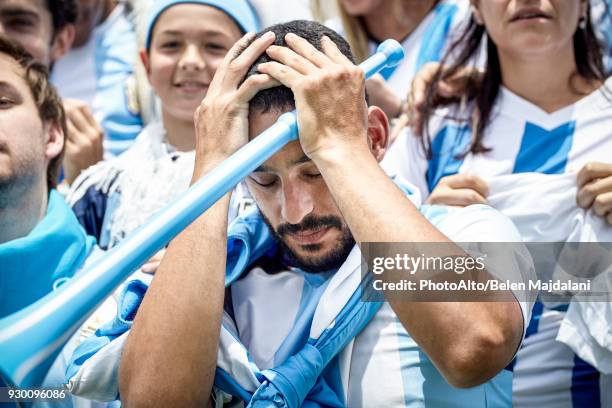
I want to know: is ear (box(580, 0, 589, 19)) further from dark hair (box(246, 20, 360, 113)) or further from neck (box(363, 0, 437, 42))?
dark hair (box(246, 20, 360, 113))

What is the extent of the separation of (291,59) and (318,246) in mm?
372

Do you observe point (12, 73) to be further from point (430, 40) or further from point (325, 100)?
point (430, 40)

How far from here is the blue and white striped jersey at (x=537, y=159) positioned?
2.13m

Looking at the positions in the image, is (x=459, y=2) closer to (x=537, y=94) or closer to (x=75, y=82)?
(x=537, y=94)

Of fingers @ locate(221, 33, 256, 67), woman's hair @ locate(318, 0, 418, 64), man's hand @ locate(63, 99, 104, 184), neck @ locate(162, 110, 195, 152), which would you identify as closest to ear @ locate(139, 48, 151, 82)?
neck @ locate(162, 110, 195, 152)

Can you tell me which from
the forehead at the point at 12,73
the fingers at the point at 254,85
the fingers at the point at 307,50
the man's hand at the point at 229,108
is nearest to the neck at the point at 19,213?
the forehead at the point at 12,73

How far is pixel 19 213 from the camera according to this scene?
229 centimetres

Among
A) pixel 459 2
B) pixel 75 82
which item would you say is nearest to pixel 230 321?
pixel 459 2

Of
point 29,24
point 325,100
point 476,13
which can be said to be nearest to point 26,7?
point 29,24

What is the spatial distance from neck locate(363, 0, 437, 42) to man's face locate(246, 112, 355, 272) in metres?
1.36

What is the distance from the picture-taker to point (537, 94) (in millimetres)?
2451

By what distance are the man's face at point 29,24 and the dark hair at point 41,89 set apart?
0.69m

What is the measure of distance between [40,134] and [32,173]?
0.13 metres

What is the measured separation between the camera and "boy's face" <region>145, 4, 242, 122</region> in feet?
8.98
